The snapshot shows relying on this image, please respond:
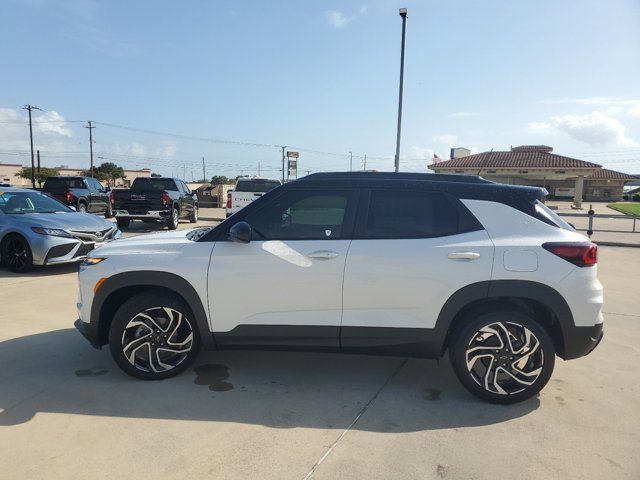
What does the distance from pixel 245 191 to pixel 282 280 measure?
11.3 m

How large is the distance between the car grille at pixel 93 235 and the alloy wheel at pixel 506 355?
6882mm

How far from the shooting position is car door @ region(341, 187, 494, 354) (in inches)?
133

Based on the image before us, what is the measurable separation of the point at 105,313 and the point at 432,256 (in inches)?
106

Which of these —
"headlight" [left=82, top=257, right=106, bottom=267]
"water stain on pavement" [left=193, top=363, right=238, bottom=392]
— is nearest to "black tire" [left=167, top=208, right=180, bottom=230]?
"headlight" [left=82, top=257, right=106, bottom=267]

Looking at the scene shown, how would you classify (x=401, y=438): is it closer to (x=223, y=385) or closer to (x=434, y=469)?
(x=434, y=469)

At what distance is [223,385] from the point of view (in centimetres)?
373

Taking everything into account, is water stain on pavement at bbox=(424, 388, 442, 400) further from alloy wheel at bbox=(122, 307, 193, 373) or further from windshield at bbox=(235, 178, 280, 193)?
windshield at bbox=(235, 178, 280, 193)

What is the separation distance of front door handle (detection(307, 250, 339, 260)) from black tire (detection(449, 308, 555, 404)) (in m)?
1.13

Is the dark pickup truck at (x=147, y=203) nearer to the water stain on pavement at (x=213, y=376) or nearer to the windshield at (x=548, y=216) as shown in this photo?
the water stain on pavement at (x=213, y=376)

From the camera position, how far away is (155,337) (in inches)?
146

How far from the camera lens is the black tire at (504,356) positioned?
3.38m

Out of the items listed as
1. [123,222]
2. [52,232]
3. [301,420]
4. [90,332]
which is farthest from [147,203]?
[301,420]

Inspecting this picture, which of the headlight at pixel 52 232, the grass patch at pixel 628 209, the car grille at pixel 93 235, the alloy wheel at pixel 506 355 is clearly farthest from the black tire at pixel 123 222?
the grass patch at pixel 628 209

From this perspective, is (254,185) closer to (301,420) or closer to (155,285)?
(155,285)
